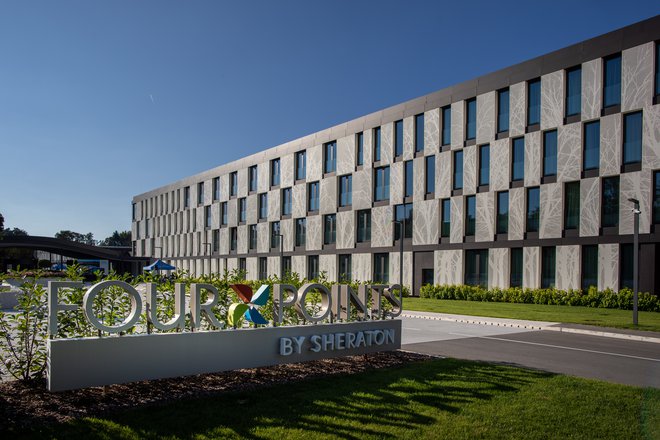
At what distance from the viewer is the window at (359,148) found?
45.3 meters

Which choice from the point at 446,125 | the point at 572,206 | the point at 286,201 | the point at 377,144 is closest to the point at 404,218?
the point at 377,144

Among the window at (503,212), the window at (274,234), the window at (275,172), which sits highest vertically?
the window at (275,172)

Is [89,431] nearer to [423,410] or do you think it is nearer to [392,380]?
[423,410]

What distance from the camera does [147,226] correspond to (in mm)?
85312

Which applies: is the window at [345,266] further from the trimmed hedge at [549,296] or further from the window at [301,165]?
the window at [301,165]

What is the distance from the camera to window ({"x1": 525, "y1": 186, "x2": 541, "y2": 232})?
33.1m

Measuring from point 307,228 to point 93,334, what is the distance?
137 ft

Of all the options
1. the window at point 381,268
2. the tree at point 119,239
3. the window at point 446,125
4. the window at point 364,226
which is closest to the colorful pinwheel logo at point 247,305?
the window at point 446,125

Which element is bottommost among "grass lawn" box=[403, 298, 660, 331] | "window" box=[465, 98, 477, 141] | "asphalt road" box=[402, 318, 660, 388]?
"grass lawn" box=[403, 298, 660, 331]

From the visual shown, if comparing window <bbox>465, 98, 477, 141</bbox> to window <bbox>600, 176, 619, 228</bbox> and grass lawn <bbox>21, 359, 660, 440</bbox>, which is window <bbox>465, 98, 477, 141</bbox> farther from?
grass lawn <bbox>21, 359, 660, 440</bbox>

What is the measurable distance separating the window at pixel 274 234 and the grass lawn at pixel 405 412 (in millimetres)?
44982

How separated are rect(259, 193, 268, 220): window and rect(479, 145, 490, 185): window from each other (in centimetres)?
2620

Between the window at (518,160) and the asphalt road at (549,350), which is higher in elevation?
the window at (518,160)

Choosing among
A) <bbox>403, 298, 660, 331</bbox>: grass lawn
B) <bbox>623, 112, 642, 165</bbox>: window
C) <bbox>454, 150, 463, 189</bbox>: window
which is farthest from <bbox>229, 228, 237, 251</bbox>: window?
<bbox>623, 112, 642, 165</bbox>: window
